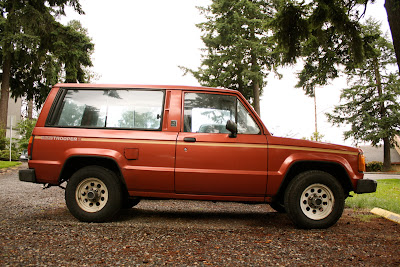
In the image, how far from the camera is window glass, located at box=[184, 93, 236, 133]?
5191mm

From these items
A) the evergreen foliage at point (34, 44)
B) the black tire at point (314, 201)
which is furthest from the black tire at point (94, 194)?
the evergreen foliage at point (34, 44)

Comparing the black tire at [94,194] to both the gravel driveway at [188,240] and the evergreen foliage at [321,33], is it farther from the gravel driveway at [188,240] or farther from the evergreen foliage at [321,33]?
the evergreen foliage at [321,33]

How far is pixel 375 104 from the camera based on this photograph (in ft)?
112

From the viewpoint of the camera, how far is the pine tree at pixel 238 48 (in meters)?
25.6

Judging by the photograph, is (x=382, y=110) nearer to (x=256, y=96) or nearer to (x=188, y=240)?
(x=256, y=96)

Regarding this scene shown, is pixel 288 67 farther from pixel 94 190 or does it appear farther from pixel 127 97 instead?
pixel 94 190

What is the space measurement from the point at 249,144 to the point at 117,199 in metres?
2.13

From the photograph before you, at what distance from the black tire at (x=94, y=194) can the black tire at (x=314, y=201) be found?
2.57 metres

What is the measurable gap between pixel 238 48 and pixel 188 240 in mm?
23106

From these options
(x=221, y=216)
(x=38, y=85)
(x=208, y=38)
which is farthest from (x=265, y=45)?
(x=221, y=216)

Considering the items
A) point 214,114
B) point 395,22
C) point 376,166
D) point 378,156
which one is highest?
A: point 395,22

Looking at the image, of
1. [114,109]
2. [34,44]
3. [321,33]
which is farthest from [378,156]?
[114,109]

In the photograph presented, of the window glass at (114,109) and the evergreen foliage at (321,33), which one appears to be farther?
the evergreen foliage at (321,33)

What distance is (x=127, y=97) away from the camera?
5.34 meters
